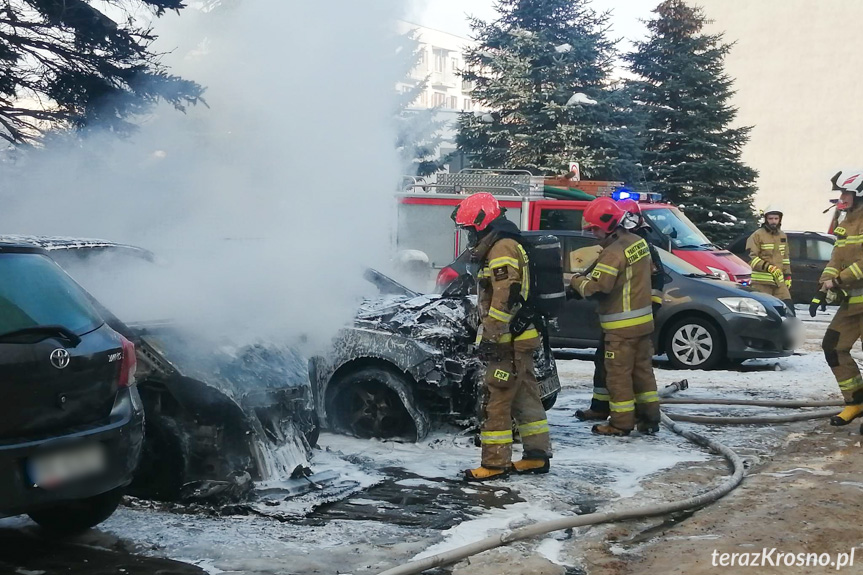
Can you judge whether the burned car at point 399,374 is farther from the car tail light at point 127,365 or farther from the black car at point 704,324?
the black car at point 704,324

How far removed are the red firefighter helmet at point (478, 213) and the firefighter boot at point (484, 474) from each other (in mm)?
1544

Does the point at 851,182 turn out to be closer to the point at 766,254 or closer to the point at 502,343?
the point at 502,343

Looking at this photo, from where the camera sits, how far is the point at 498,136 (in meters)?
24.1

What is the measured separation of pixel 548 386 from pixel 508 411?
4.02 feet

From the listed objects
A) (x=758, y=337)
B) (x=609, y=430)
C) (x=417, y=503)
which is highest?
(x=758, y=337)

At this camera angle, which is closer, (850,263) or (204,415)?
(204,415)

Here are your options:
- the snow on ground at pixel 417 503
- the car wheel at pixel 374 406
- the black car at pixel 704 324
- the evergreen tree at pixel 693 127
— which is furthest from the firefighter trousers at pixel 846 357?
the evergreen tree at pixel 693 127

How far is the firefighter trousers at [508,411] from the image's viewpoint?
597 cm

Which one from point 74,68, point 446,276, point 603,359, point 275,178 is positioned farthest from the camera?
point 74,68

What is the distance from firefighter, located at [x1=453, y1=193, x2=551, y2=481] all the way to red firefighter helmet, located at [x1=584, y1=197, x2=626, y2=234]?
4.61 feet

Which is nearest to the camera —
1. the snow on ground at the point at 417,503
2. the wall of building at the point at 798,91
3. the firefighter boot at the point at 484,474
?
the snow on ground at the point at 417,503

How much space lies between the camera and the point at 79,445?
4082mm

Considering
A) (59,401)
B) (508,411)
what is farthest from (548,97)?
(59,401)

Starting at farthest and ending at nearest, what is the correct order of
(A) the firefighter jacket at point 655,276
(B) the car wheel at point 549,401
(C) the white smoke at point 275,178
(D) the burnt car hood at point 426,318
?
1. (A) the firefighter jacket at point 655,276
2. (B) the car wheel at point 549,401
3. (D) the burnt car hood at point 426,318
4. (C) the white smoke at point 275,178
